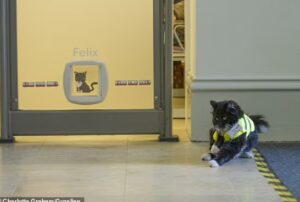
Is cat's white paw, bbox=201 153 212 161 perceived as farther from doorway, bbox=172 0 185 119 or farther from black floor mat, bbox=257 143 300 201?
doorway, bbox=172 0 185 119

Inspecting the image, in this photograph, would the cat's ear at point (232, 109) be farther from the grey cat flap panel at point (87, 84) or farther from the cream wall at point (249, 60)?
the grey cat flap panel at point (87, 84)

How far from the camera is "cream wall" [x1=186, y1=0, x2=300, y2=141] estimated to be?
6.05 m

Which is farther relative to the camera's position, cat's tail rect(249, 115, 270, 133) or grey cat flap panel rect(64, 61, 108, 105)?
grey cat flap panel rect(64, 61, 108, 105)

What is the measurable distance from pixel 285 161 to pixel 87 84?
203 cm

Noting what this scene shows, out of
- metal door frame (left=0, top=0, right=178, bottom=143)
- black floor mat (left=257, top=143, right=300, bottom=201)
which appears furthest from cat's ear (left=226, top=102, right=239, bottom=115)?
metal door frame (left=0, top=0, right=178, bottom=143)

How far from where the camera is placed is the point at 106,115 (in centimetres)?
620

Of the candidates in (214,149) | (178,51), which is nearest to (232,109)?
(214,149)

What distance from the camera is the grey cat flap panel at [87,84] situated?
6133mm

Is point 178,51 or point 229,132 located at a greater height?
point 178,51

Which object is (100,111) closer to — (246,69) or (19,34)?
(19,34)

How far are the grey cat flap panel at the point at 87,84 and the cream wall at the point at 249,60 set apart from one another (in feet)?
2.84

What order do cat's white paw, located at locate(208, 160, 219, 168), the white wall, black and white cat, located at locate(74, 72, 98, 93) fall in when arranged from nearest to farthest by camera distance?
cat's white paw, located at locate(208, 160, 219, 168) < the white wall < black and white cat, located at locate(74, 72, 98, 93)

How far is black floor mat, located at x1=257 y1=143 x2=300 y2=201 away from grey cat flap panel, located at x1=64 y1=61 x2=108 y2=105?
1.59 metres

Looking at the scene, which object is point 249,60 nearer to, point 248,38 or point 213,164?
point 248,38
